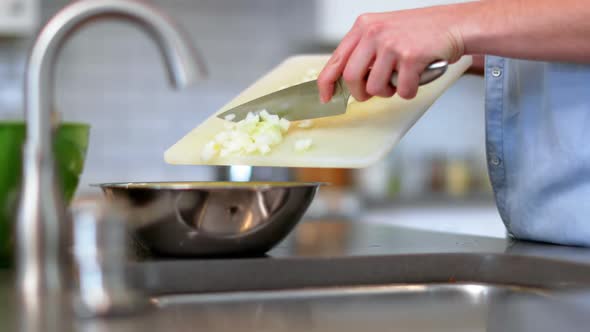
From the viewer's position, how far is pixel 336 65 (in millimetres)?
1020

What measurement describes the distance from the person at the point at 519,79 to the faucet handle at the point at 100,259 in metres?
0.46

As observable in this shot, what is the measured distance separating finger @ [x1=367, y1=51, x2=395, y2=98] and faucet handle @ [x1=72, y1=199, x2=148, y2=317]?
447 millimetres

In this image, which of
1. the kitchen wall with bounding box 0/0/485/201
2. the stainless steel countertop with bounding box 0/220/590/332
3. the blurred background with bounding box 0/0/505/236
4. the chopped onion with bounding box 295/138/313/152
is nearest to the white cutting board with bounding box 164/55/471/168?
the chopped onion with bounding box 295/138/313/152

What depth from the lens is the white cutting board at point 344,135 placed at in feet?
3.40

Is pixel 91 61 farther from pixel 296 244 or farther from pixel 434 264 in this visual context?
pixel 434 264

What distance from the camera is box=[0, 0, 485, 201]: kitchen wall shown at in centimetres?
302

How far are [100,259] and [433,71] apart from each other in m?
0.52

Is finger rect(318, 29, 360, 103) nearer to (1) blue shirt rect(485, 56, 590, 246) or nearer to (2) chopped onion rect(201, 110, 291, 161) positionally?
(2) chopped onion rect(201, 110, 291, 161)

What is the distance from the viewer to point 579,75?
110cm

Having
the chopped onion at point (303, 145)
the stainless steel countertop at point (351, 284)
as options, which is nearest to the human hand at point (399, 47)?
the chopped onion at point (303, 145)

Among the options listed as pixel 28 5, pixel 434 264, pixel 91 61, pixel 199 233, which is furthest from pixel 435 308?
pixel 91 61

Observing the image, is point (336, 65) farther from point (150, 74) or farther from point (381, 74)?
point (150, 74)

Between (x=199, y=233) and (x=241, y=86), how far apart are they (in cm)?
248

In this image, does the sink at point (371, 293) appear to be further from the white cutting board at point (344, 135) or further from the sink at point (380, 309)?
the white cutting board at point (344, 135)
